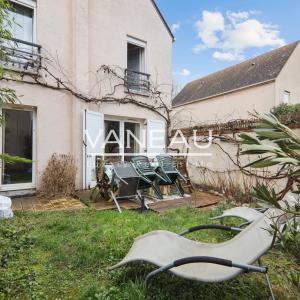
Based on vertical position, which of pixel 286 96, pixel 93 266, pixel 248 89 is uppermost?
pixel 248 89

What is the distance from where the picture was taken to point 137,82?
Answer: 9.07m

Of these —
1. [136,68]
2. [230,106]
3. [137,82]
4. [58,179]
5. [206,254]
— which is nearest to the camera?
[206,254]

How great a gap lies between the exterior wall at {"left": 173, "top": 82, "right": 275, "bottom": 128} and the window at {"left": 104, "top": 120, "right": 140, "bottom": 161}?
Result: 7.05 ft

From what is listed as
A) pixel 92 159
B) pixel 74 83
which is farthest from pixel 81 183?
pixel 74 83

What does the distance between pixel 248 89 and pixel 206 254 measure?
13.1 metres

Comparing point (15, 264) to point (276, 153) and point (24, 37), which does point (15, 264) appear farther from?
point (24, 37)

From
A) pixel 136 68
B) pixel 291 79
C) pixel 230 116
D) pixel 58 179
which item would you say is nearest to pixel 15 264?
pixel 58 179

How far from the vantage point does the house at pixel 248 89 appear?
1284 centimetres

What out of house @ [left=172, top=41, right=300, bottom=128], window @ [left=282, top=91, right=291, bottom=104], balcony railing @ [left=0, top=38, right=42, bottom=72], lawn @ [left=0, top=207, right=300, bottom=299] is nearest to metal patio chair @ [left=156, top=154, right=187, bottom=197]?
lawn @ [left=0, top=207, right=300, bottom=299]

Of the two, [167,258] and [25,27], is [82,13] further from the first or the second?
[167,258]

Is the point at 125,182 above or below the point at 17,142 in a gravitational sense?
below

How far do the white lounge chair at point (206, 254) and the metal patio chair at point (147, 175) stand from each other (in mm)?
2961

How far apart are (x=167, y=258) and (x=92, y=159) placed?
546cm

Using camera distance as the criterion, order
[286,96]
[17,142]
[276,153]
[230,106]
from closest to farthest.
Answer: [276,153]
[17,142]
[286,96]
[230,106]
